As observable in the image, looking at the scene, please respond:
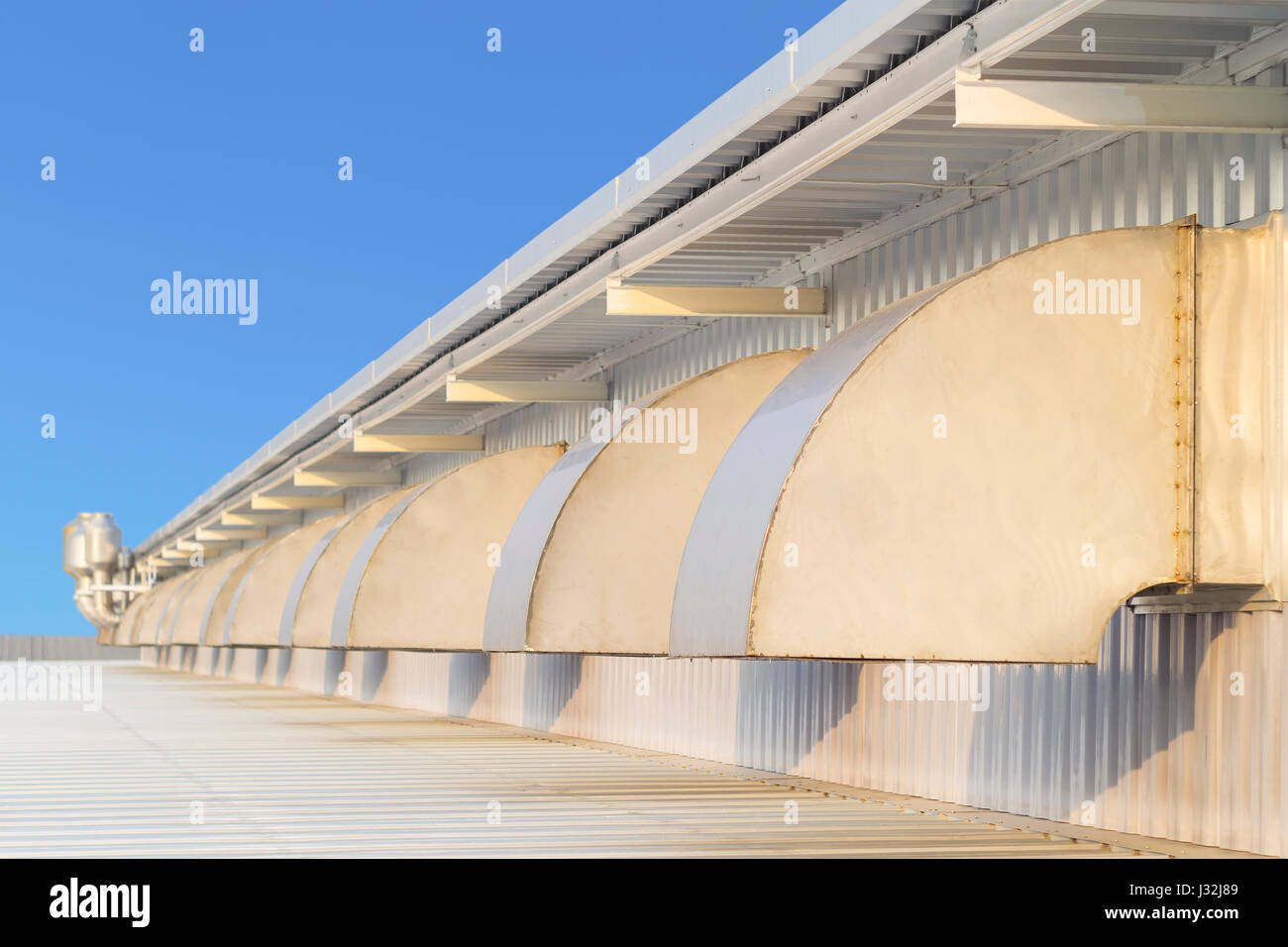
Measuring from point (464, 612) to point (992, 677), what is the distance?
11778 mm

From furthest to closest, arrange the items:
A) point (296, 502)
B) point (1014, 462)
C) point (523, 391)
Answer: point (296, 502) < point (523, 391) < point (1014, 462)

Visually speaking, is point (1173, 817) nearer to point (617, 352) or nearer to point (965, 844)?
point (965, 844)

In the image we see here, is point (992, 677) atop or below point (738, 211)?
below

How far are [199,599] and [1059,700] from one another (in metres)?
37.7

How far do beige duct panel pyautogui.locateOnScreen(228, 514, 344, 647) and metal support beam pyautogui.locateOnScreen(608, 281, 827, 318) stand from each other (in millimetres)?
18714

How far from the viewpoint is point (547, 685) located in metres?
23.2

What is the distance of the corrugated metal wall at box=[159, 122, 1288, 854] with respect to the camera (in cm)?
988

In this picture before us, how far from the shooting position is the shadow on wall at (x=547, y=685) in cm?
2234

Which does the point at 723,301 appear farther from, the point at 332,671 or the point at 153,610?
the point at 153,610

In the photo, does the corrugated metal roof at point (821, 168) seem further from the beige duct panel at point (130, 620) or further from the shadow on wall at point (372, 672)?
the beige duct panel at point (130, 620)

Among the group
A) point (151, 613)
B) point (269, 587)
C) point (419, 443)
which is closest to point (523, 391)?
point (419, 443)

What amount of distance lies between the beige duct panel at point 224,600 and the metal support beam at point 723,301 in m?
23.5
